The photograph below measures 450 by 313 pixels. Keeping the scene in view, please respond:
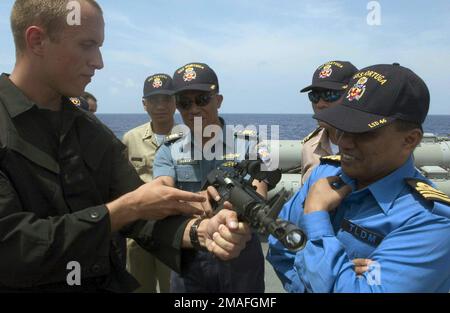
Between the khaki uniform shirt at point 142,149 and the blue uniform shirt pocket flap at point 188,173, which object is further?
the khaki uniform shirt at point 142,149

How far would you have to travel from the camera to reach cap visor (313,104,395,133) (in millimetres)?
1699

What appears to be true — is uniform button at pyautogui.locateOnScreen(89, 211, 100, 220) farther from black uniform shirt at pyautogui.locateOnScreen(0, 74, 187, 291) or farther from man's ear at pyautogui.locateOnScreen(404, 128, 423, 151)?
man's ear at pyautogui.locateOnScreen(404, 128, 423, 151)

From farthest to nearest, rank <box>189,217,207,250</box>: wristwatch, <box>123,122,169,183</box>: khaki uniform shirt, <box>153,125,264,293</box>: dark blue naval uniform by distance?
<box>123,122,169,183</box>: khaki uniform shirt → <box>153,125,264,293</box>: dark blue naval uniform → <box>189,217,207,250</box>: wristwatch

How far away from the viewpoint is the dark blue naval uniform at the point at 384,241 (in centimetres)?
157

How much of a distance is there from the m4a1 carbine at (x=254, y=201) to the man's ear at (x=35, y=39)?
3.15 feet

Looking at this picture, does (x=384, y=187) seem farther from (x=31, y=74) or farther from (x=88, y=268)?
(x=31, y=74)

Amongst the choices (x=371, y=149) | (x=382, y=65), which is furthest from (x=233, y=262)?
(x=382, y=65)

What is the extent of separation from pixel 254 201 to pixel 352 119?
553mm

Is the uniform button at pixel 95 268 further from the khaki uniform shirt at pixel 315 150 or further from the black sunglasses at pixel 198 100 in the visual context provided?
the khaki uniform shirt at pixel 315 150

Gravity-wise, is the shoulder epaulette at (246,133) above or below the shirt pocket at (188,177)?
above

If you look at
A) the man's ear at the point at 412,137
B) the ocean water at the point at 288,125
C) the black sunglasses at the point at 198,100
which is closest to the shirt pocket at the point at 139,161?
the ocean water at the point at 288,125

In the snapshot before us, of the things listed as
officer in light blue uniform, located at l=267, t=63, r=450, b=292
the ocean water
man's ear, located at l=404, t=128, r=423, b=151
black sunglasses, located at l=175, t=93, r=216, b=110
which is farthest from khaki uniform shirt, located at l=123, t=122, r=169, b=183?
man's ear, located at l=404, t=128, r=423, b=151

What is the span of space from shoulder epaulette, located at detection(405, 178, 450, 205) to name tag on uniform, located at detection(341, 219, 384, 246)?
0.79 feet

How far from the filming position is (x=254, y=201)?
1639 millimetres
